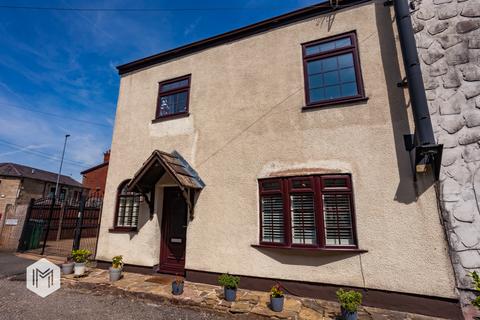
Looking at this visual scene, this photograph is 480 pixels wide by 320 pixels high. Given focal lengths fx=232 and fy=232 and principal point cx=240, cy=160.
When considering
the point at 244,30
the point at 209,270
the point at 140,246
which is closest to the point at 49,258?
the point at 140,246

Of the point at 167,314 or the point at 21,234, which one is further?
the point at 21,234

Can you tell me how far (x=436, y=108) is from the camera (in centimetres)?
524

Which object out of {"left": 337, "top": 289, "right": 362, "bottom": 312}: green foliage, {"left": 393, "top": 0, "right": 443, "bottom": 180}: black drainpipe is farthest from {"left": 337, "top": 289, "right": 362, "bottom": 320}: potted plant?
{"left": 393, "top": 0, "right": 443, "bottom": 180}: black drainpipe

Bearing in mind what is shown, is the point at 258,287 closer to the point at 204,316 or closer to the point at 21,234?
the point at 204,316

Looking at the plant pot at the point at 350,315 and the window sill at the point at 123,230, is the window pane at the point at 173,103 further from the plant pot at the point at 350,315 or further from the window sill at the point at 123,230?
the plant pot at the point at 350,315

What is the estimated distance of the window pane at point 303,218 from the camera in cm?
572

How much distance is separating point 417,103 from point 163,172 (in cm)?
713

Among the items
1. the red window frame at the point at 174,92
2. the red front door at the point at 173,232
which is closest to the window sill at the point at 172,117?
the red window frame at the point at 174,92

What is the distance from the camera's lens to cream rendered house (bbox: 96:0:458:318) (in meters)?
5.05

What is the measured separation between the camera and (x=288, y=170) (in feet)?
20.4

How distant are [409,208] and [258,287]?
3.98 metres

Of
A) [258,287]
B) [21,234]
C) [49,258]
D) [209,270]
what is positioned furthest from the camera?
[21,234]

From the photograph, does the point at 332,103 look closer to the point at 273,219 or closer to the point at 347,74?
the point at 347,74

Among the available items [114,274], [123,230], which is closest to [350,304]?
[114,274]
